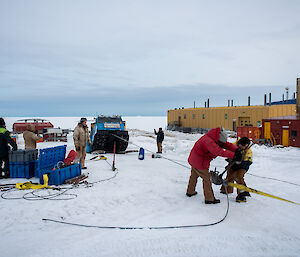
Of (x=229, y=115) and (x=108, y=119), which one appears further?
(x=229, y=115)

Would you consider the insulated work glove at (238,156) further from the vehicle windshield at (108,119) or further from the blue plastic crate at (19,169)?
the vehicle windshield at (108,119)

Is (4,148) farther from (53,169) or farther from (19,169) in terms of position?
(53,169)

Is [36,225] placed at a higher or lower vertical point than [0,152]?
lower

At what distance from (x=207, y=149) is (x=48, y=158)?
5.08 m

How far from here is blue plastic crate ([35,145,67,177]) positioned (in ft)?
22.7

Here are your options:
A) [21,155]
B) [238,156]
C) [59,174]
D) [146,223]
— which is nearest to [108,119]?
[21,155]

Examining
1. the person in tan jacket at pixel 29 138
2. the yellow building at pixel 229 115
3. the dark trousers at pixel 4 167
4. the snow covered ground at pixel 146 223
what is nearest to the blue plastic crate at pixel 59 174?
the snow covered ground at pixel 146 223

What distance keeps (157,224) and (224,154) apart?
202cm

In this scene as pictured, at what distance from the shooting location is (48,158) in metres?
7.32

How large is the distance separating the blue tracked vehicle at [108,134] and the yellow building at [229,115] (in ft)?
70.1

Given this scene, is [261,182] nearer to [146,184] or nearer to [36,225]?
[146,184]

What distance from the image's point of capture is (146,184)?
6887mm

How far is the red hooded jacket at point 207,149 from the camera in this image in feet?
16.6

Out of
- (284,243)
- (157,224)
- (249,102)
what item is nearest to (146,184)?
(157,224)
